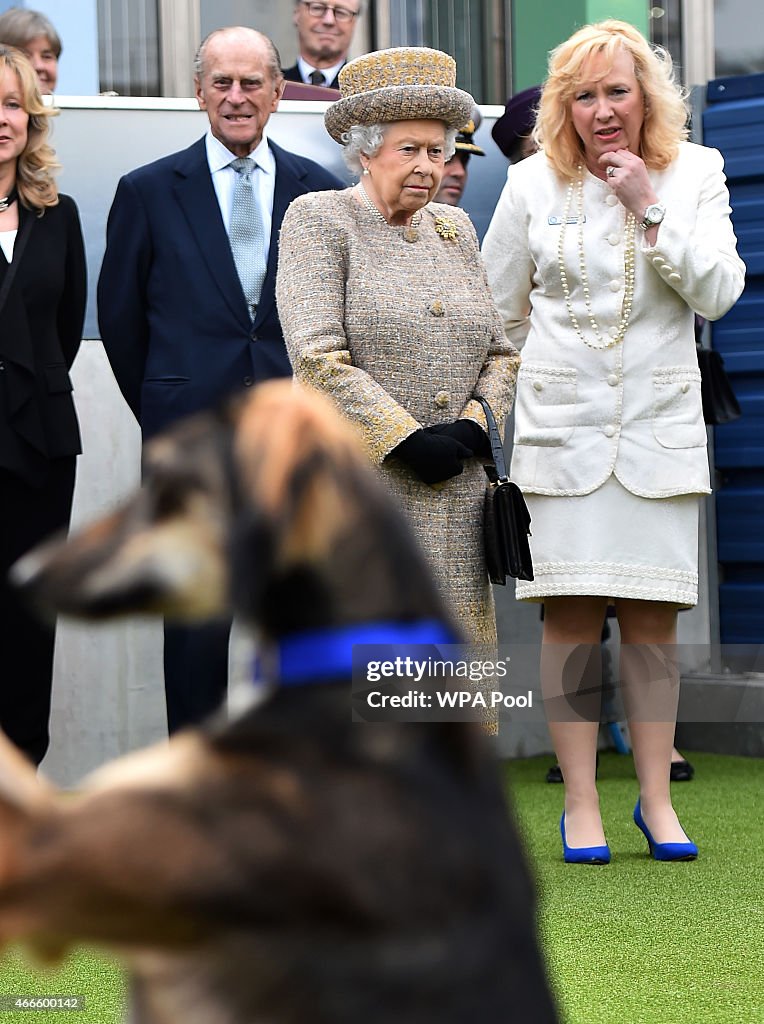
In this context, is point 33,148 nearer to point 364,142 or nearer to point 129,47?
point 364,142

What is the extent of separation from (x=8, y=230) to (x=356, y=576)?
11.8 ft

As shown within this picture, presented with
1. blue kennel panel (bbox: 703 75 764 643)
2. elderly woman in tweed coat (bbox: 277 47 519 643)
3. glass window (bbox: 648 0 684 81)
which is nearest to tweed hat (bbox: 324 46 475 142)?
elderly woman in tweed coat (bbox: 277 47 519 643)

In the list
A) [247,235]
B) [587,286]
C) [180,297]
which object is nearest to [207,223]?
[247,235]

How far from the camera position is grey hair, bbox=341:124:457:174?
3.67 m

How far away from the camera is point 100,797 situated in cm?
101

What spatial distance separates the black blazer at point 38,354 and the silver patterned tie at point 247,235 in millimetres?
430

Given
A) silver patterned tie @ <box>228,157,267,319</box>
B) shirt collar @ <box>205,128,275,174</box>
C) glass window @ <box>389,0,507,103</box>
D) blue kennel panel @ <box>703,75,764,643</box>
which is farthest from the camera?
glass window @ <box>389,0,507,103</box>

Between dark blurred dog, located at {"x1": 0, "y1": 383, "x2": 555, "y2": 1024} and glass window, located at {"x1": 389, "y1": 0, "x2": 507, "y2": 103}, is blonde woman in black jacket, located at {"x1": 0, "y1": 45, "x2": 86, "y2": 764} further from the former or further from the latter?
glass window, located at {"x1": 389, "y1": 0, "x2": 507, "y2": 103}

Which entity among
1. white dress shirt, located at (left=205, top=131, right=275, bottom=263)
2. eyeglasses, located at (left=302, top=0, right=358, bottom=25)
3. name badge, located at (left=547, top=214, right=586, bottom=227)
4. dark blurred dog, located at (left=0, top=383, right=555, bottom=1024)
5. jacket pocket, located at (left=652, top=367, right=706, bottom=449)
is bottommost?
dark blurred dog, located at (left=0, top=383, right=555, bottom=1024)

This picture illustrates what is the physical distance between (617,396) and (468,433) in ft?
1.91

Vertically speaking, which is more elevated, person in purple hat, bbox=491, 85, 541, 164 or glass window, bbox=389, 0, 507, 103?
glass window, bbox=389, 0, 507, 103

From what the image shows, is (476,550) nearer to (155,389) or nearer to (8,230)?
(155,389)

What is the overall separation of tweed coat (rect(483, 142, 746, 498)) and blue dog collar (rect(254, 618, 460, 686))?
3016mm

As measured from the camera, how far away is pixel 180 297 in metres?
4.39
